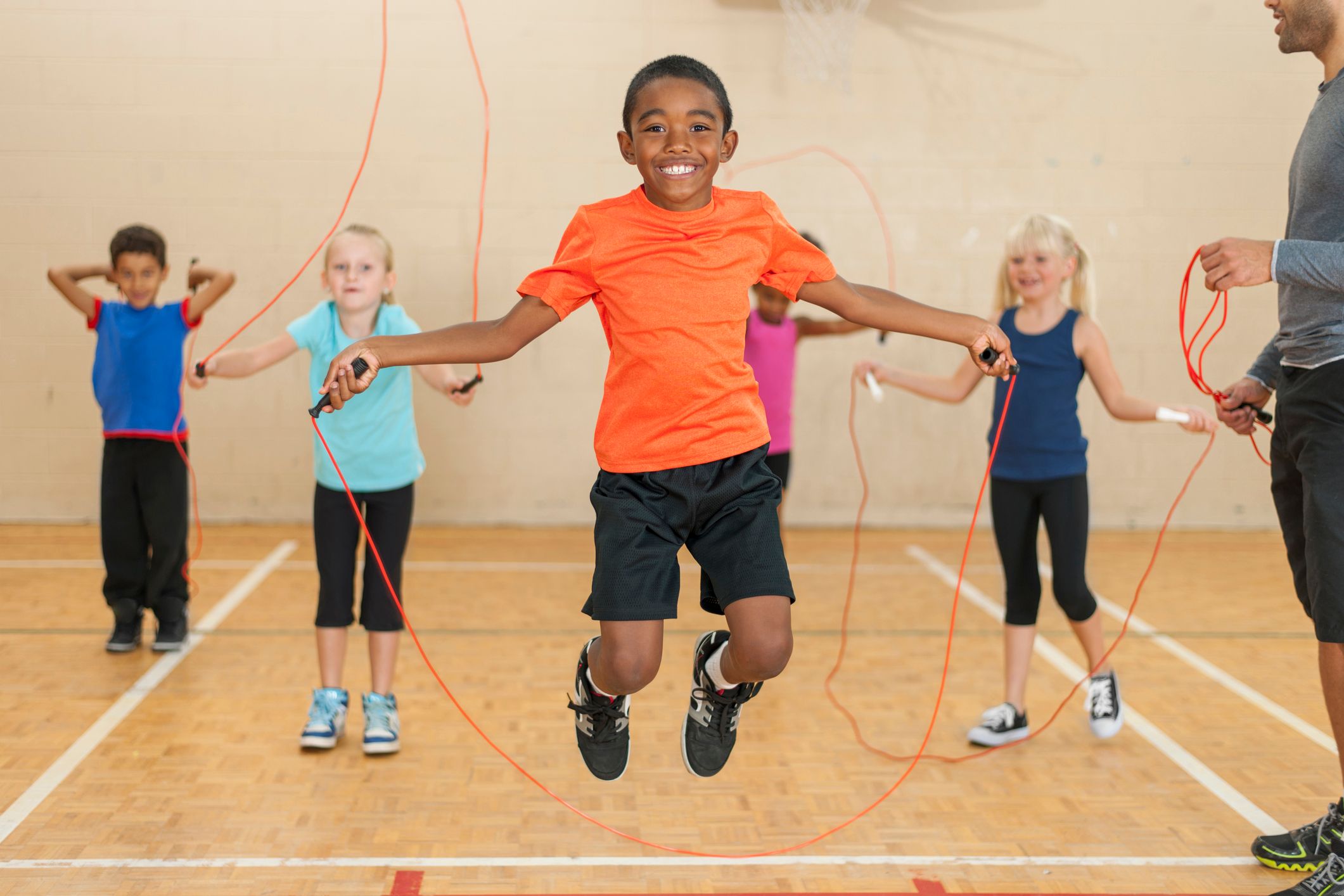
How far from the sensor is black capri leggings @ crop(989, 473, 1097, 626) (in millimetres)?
3332

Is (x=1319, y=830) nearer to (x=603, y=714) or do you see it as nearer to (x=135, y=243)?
(x=603, y=714)

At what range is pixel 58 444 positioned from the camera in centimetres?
623

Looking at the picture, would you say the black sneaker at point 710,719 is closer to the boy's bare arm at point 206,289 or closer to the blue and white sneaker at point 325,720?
the blue and white sneaker at point 325,720

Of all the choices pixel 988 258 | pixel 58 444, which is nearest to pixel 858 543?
pixel 988 258

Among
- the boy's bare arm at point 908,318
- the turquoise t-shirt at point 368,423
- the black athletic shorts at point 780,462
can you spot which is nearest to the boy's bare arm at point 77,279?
the turquoise t-shirt at point 368,423

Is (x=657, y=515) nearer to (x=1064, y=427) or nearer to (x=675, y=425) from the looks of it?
(x=675, y=425)

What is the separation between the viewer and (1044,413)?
3.36 meters

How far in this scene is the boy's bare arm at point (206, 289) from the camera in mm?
3949

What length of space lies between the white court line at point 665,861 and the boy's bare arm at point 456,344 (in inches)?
41.7

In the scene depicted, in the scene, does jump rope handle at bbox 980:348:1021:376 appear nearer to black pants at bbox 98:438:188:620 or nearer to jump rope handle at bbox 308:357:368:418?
jump rope handle at bbox 308:357:368:418

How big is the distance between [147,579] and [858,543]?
11.5 feet

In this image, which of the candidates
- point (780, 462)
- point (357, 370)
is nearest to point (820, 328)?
point (780, 462)

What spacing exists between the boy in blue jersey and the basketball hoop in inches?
123

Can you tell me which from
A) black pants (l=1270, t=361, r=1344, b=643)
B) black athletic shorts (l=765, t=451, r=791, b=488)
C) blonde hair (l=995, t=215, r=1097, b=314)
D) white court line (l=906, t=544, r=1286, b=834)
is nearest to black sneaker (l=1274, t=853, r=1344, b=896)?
white court line (l=906, t=544, r=1286, b=834)
